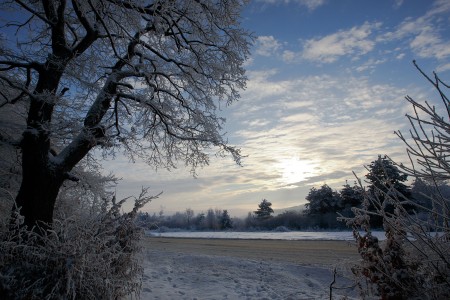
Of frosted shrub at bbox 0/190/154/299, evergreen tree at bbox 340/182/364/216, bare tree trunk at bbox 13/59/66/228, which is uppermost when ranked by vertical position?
evergreen tree at bbox 340/182/364/216

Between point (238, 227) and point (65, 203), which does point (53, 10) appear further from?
point (238, 227)

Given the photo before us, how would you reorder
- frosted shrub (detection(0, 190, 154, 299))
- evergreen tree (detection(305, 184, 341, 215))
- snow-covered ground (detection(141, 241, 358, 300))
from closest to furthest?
1. frosted shrub (detection(0, 190, 154, 299))
2. snow-covered ground (detection(141, 241, 358, 300))
3. evergreen tree (detection(305, 184, 341, 215))

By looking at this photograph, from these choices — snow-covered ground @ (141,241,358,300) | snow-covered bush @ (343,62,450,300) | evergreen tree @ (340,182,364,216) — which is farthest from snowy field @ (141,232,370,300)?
evergreen tree @ (340,182,364,216)

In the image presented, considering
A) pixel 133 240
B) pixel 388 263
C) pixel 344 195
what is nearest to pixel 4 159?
pixel 133 240

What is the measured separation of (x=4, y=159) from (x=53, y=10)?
4385 mm

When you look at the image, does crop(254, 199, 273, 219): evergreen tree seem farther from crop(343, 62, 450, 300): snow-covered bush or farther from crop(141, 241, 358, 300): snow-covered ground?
crop(343, 62, 450, 300): snow-covered bush

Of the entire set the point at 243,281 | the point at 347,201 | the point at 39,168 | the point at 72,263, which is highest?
the point at 347,201

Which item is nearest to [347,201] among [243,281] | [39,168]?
[243,281]

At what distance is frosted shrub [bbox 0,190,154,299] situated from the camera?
4.39 meters

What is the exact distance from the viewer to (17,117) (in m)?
10.3

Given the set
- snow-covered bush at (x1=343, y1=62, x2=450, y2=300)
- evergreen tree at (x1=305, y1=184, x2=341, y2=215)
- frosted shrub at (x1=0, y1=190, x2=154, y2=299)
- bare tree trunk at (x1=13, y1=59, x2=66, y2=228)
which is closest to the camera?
snow-covered bush at (x1=343, y1=62, x2=450, y2=300)

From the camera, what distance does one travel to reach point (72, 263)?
4488 mm

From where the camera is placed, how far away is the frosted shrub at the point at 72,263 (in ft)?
14.4

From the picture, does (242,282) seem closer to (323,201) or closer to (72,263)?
(72,263)
